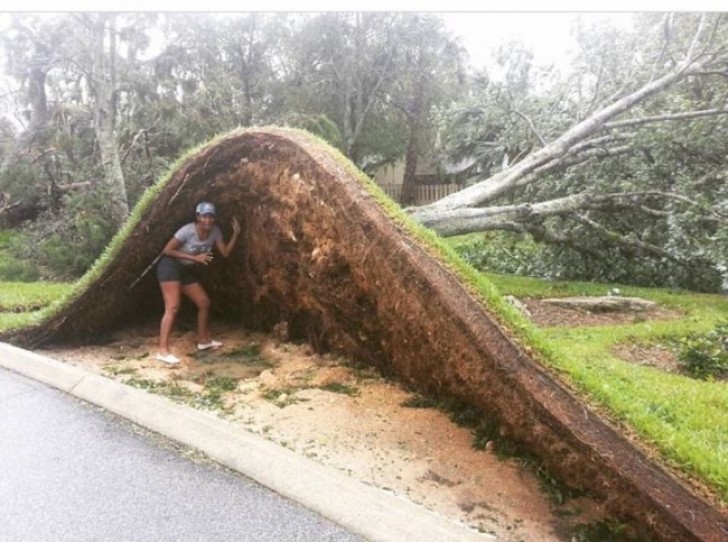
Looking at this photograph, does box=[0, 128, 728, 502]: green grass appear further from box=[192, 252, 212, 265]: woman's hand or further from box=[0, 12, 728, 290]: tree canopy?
box=[0, 12, 728, 290]: tree canopy

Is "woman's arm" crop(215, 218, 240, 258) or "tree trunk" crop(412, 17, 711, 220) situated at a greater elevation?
"tree trunk" crop(412, 17, 711, 220)

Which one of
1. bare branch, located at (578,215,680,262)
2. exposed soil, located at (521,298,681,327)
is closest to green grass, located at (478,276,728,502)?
exposed soil, located at (521,298,681,327)

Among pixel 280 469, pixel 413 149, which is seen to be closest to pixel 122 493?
pixel 280 469

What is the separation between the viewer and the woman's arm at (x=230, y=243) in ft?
15.9

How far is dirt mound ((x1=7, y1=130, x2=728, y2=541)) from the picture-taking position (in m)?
2.58

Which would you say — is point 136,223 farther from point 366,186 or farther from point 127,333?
point 366,186

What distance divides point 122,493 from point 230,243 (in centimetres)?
241

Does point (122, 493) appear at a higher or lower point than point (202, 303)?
lower

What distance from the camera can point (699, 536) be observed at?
228 centimetres

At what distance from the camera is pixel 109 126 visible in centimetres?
1050

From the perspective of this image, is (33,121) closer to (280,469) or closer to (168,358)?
(168,358)

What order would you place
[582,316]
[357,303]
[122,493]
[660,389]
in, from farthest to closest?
[582,316] → [660,389] → [357,303] → [122,493]

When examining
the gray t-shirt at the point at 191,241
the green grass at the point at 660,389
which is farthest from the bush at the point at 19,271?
the green grass at the point at 660,389

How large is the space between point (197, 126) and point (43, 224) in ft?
11.0
